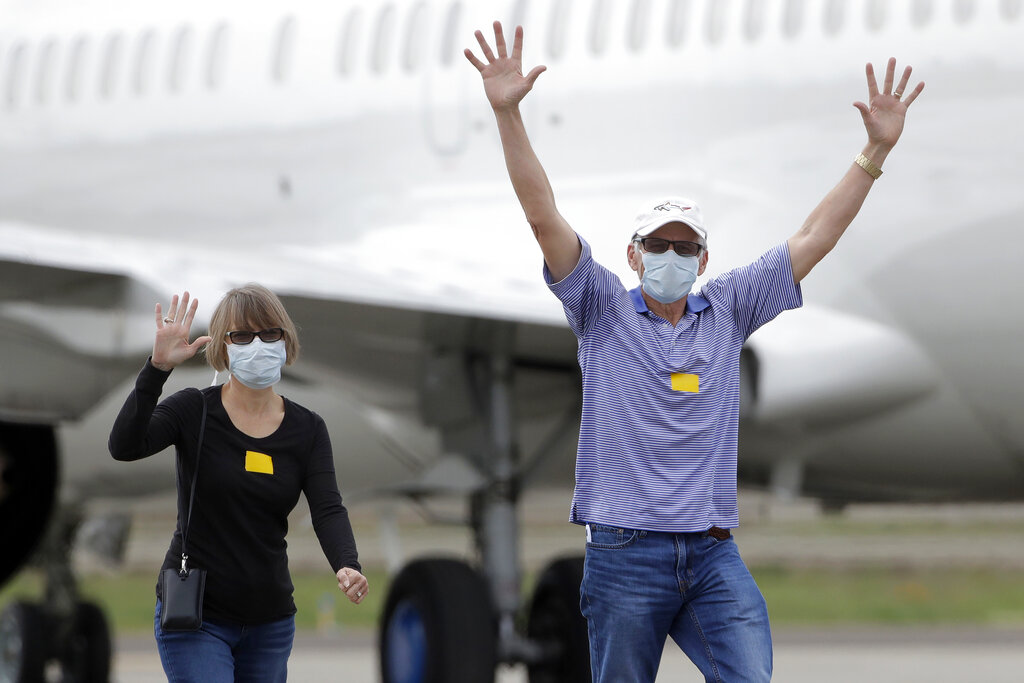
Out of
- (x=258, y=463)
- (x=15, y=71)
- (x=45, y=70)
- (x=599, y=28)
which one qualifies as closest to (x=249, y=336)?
(x=258, y=463)

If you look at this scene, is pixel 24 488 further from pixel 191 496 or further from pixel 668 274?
pixel 668 274

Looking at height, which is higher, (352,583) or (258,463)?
(258,463)

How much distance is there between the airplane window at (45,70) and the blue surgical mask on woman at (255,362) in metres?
5.45

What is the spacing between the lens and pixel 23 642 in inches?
343

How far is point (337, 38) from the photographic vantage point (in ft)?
23.8

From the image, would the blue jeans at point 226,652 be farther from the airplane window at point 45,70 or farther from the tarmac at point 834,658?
the tarmac at point 834,658

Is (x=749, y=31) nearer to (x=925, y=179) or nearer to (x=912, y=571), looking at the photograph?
(x=925, y=179)

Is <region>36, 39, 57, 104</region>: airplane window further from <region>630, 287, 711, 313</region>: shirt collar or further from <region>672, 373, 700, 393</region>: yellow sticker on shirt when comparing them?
<region>672, 373, 700, 393</region>: yellow sticker on shirt

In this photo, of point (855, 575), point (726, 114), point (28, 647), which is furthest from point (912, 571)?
point (726, 114)

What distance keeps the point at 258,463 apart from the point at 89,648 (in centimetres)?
630

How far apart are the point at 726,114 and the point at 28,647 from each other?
5025 mm

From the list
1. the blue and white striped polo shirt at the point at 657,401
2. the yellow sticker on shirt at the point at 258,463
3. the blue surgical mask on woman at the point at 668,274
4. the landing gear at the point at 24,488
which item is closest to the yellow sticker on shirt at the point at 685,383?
the blue and white striped polo shirt at the point at 657,401

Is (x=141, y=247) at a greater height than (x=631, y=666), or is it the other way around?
(x=141, y=247)

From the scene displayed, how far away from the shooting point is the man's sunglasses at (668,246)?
3.46 metres
